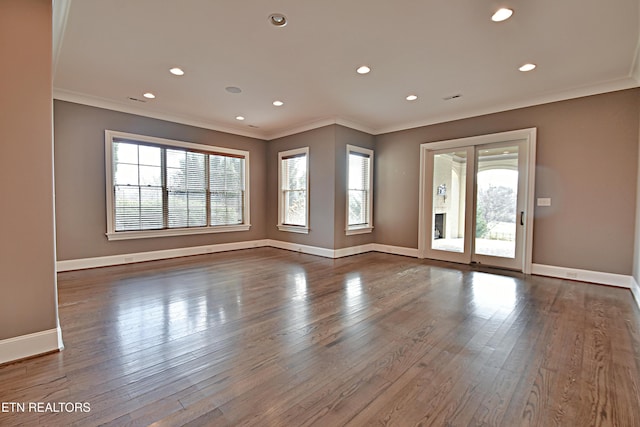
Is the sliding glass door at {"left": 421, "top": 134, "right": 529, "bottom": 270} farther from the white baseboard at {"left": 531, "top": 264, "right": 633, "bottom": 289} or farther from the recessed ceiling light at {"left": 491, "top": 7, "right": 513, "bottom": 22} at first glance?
the recessed ceiling light at {"left": 491, "top": 7, "right": 513, "bottom": 22}

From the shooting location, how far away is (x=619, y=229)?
4074 mm

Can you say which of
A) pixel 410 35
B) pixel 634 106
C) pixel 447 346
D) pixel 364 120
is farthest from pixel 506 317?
pixel 364 120

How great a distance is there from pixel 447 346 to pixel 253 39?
3.42 metres

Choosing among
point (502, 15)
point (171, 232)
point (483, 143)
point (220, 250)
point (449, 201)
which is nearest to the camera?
point (502, 15)

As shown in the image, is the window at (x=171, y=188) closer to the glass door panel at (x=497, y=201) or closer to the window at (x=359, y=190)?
the window at (x=359, y=190)

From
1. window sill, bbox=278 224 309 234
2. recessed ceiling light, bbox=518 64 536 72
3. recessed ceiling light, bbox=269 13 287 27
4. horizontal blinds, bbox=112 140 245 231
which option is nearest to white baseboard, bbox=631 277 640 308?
recessed ceiling light, bbox=518 64 536 72

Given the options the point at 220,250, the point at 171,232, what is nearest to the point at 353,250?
the point at 220,250

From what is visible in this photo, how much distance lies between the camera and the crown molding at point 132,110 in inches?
181

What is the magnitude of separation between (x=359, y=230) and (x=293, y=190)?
70.4 inches

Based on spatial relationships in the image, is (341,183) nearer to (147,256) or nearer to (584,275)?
(147,256)

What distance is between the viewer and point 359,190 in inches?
259

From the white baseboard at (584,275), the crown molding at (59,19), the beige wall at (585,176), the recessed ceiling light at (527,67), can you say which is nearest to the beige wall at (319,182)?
the beige wall at (585,176)

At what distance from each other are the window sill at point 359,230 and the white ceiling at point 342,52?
248 centimetres

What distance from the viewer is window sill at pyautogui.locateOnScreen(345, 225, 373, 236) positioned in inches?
247
